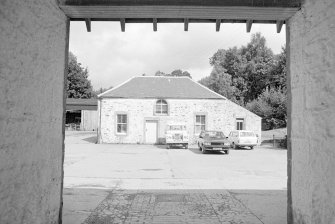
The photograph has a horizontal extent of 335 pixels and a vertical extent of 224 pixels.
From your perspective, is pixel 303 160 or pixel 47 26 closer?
pixel 47 26

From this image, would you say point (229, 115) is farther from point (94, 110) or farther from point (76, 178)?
point (94, 110)

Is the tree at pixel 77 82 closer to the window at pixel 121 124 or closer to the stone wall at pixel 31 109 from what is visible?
the window at pixel 121 124

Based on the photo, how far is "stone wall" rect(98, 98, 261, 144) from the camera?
1177 inches

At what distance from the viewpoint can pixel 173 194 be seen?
9359 mm

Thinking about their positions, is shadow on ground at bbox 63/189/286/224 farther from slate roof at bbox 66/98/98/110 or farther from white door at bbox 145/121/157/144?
slate roof at bbox 66/98/98/110

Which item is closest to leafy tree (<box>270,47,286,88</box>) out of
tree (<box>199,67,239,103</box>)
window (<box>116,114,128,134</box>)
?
tree (<box>199,67,239,103</box>)

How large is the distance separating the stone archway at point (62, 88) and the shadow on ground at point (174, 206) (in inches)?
50.5

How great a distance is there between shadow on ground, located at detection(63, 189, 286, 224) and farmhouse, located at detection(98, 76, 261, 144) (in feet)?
66.4

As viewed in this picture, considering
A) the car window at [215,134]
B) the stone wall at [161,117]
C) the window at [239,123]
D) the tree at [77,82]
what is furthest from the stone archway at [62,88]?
the tree at [77,82]

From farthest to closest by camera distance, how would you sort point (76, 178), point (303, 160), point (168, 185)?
1. point (76, 178)
2. point (168, 185)
3. point (303, 160)

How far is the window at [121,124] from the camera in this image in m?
30.1

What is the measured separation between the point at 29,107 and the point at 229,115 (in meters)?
27.5

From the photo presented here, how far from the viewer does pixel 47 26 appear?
4.86 m

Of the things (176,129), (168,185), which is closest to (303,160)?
(168,185)
